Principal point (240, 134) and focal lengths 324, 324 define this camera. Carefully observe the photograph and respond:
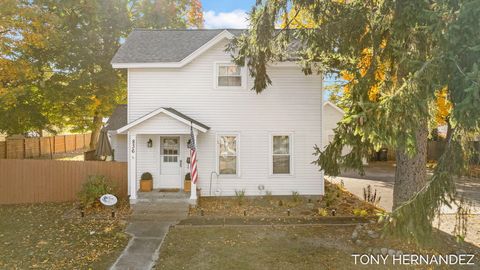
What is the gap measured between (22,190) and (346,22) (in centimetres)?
1379

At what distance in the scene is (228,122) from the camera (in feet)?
43.5

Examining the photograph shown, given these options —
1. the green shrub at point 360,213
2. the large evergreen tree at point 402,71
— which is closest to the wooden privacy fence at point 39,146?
the large evergreen tree at point 402,71

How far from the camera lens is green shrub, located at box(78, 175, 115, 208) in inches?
469

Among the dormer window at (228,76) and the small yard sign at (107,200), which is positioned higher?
the dormer window at (228,76)

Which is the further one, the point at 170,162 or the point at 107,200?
the point at 170,162

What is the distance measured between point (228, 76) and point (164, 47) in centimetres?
312

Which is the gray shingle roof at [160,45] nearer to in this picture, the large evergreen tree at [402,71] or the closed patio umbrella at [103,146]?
the large evergreen tree at [402,71]

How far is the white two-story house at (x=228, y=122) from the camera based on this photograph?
13.1m

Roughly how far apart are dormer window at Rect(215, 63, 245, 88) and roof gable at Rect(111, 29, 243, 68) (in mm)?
1012

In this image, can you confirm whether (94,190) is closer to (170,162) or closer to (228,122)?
(170,162)

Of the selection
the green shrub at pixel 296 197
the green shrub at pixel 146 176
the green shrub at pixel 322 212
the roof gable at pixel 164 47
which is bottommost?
the green shrub at pixel 322 212

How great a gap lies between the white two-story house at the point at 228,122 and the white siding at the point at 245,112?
39 mm

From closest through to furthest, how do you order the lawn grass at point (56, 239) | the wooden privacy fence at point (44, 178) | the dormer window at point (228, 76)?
the lawn grass at point (56, 239)
the dormer window at point (228, 76)
the wooden privacy fence at point (44, 178)

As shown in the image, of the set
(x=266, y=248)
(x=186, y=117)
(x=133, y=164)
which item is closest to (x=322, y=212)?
(x=266, y=248)
